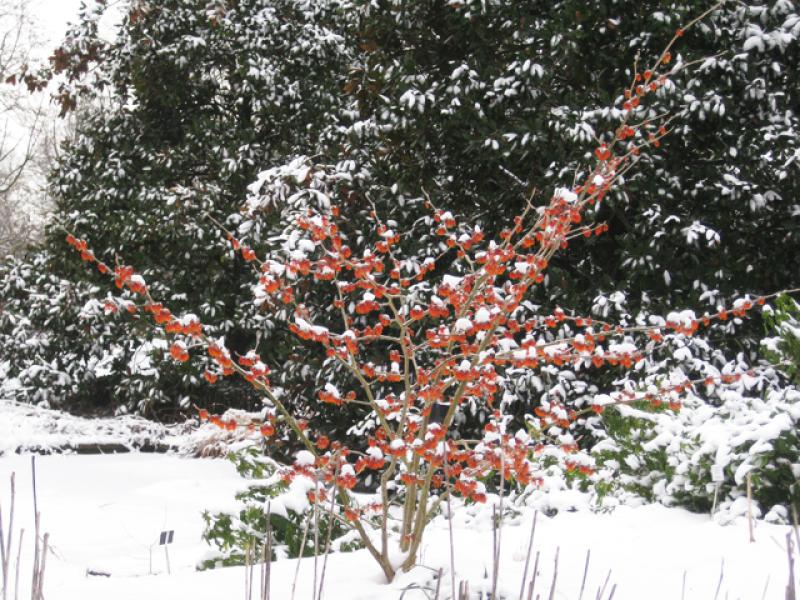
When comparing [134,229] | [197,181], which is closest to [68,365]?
[134,229]

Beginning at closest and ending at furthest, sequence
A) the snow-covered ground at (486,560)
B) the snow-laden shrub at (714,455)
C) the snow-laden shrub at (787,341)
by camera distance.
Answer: the snow-covered ground at (486,560) → the snow-laden shrub at (714,455) → the snow-laden shrub at (787,341)

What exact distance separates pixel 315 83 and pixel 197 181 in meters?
1.77

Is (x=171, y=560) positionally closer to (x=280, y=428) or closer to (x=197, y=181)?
(x=280, y=428)

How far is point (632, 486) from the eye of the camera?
3781mm

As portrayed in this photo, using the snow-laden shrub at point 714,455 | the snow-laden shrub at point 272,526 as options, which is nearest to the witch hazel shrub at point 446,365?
the snow-laden shrub at point 272,526

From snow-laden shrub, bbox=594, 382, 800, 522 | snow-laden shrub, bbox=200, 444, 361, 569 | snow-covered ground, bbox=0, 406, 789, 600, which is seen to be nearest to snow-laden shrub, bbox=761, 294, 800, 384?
snow-laden shrub, bbox=594, 382, 800, 522

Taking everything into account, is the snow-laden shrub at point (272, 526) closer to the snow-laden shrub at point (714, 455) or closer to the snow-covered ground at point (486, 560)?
the snow-covered ground at point (486, 560)

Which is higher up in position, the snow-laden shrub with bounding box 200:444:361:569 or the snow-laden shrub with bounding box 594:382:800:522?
the snow-laden shrub with bounding box 594:382:800:522

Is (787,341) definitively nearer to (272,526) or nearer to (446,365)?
(446,365)

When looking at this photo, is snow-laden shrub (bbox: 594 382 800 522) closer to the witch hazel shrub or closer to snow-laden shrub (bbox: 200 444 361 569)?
the witch hazel shrub

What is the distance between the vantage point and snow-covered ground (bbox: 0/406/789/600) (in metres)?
2.39

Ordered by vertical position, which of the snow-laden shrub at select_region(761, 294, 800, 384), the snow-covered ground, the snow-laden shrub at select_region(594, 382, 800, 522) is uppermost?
the snow-laden shrub at select_region(761, 294, 800, 384)

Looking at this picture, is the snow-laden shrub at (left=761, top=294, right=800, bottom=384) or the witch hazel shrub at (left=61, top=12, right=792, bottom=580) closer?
the witch hazel shrub at (left=61, top=12, right=792, bottom=580)

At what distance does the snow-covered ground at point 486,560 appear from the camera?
2.39 metres
